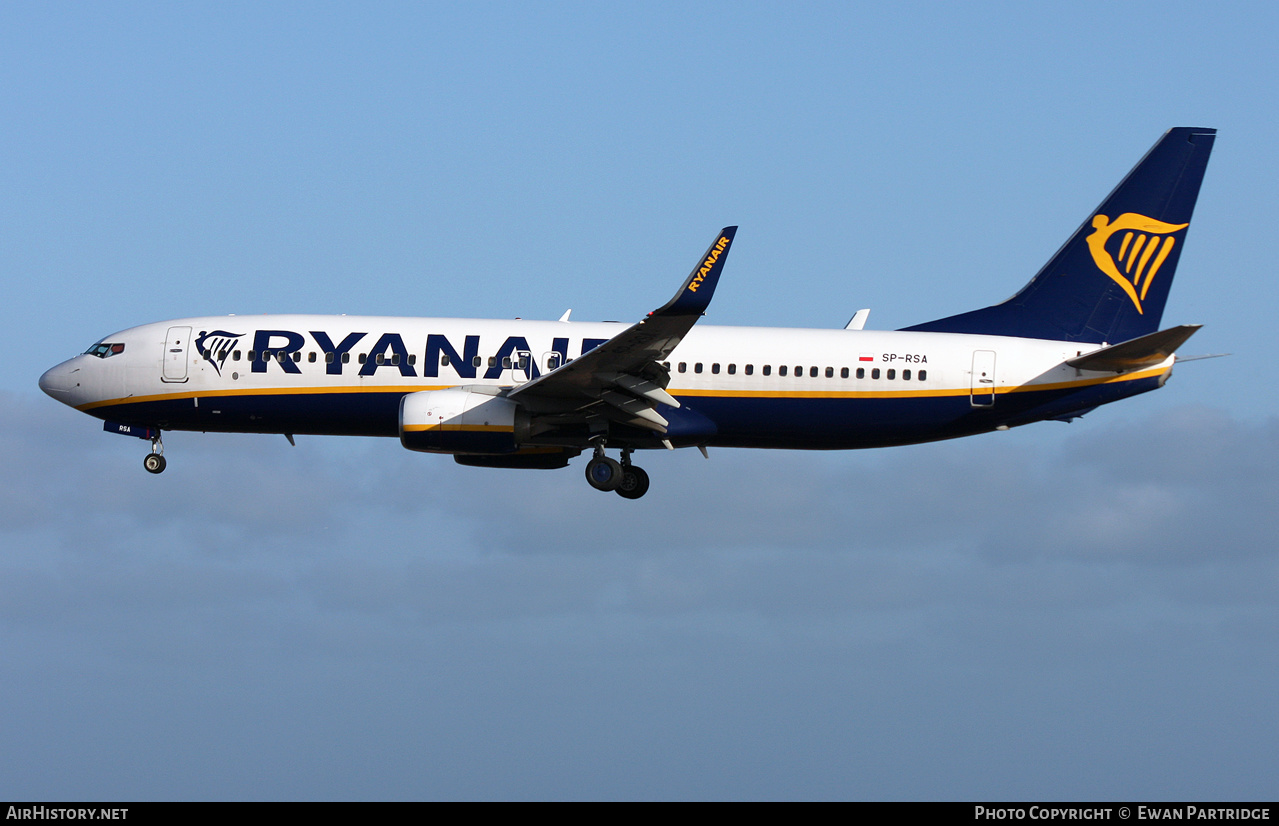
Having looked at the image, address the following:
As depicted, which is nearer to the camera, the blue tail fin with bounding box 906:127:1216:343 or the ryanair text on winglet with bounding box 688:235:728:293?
the ryanair text on winglet with bounding box 688:235:728:293

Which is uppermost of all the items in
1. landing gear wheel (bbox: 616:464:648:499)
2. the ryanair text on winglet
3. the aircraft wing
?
the ryanair text on winglet

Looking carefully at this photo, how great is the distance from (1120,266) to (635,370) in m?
15.0

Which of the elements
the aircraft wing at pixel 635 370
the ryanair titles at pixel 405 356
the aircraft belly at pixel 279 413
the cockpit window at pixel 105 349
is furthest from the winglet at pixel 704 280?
the cockpit window at pixel 105 349

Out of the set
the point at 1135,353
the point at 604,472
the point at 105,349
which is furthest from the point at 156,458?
the point at 1135,353

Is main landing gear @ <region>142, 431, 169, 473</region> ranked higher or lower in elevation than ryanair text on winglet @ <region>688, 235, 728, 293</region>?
lower

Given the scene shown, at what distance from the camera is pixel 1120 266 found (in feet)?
133

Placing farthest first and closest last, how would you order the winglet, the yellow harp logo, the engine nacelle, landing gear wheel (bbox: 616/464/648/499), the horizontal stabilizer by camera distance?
the yellow harp logo → landing gear wheel (bbox: 616/464/648/499) → the engine nacelle → the horizontal stabilizer → the winglet

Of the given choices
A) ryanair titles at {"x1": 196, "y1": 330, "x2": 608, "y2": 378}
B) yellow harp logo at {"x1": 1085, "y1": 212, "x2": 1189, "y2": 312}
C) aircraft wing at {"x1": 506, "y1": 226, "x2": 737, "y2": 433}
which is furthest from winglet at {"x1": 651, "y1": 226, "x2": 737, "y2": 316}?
yellow harp logo at {"x1": 1085, "y1": 212, "x2": 1189, "y2": 312}

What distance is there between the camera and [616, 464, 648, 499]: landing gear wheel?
38.9 metres

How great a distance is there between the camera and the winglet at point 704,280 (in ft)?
105

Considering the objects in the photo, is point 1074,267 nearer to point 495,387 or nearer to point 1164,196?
point 1164,196

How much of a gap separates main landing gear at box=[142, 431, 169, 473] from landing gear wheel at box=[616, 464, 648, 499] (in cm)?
1326

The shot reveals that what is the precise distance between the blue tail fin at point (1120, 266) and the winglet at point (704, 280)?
9865 millimetres

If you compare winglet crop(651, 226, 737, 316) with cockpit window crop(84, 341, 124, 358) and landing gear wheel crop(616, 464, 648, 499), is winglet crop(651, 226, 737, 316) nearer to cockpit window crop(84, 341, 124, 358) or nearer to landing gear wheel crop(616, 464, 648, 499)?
landing gear wheel crop(616, 464, 648, 499)
